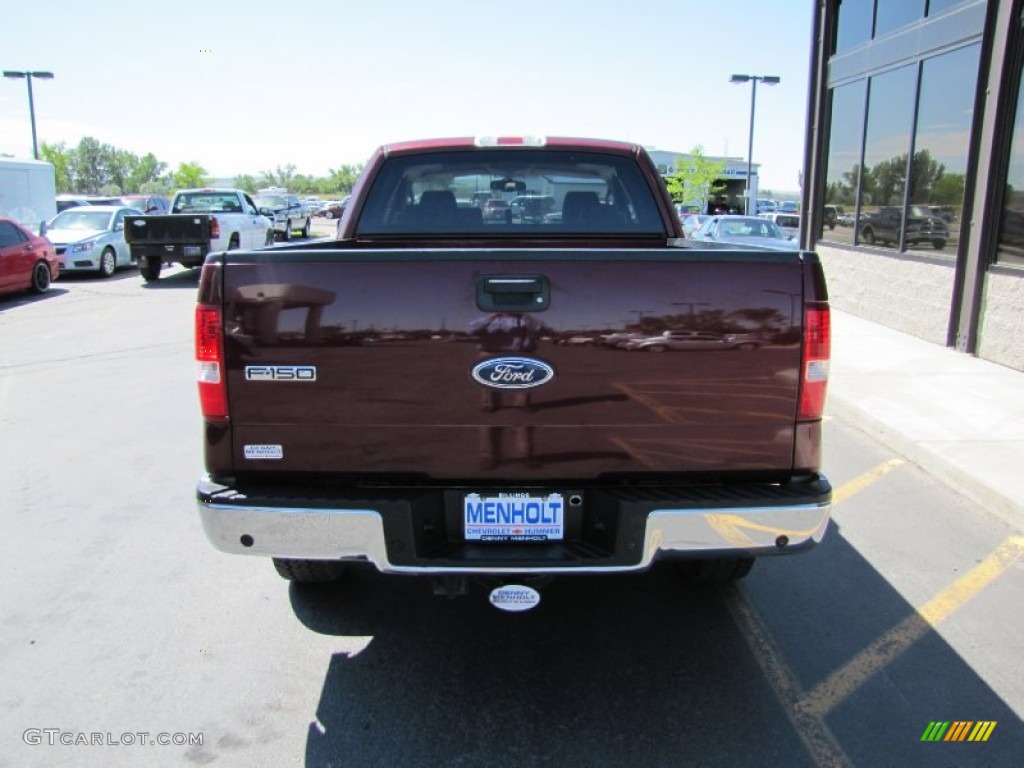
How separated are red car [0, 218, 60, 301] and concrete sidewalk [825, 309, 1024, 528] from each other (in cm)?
1372

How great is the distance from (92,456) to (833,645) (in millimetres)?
5162

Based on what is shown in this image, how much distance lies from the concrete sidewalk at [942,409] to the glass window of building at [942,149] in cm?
147

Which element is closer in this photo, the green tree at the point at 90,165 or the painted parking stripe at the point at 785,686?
the painted parking stripe at the point at 785,686

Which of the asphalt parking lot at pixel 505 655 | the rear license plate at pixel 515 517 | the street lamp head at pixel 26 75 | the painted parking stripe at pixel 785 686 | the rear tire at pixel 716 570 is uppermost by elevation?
the street lamp head at pixel 26 75

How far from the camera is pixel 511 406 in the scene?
8.98 feet

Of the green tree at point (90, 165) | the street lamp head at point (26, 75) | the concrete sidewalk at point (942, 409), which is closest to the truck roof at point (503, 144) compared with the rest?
the concrete sidewalk at point (942, 409)

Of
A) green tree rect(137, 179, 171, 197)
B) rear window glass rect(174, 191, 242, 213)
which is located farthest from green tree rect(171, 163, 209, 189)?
rear window glass rect(174, 191, 242, 213)

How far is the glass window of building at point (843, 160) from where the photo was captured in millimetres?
12812

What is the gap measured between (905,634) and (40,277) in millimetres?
Result: 16524

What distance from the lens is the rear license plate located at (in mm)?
2793

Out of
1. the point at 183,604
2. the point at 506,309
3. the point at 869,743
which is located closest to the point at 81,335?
the point at 183,604

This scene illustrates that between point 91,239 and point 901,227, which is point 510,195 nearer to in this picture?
point 901,227

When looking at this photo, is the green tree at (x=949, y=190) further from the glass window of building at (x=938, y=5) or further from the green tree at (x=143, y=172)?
the green tree at (x=143, y=172)

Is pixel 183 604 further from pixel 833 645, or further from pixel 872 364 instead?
pixel 872 364
